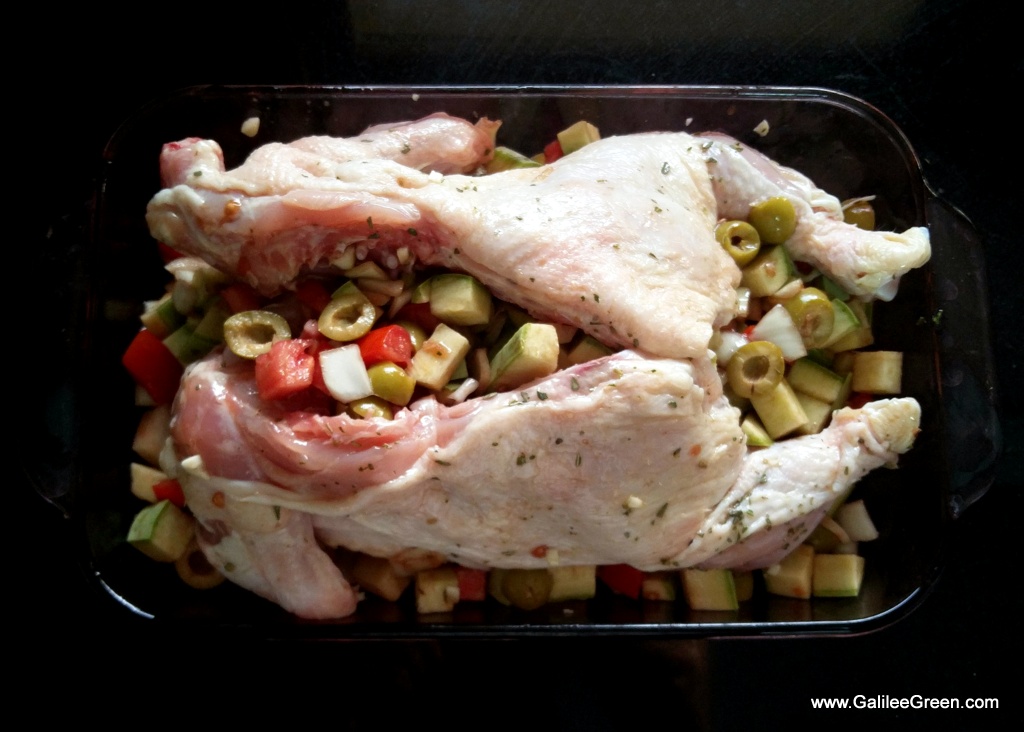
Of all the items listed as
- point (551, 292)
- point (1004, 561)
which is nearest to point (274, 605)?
point (551, 292)

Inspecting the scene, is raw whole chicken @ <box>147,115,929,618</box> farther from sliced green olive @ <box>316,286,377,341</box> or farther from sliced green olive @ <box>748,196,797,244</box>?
sliced green olive @ <box>748,196,797,244</box>

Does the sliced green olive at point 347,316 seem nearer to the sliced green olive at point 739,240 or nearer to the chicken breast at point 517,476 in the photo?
the chicken breast at point 517,476

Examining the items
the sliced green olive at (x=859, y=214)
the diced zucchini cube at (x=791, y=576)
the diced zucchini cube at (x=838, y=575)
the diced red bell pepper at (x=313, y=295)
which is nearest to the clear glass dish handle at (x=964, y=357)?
the sliced green olive at (x=859, y=214)

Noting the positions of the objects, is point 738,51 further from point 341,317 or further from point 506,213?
point 341,317

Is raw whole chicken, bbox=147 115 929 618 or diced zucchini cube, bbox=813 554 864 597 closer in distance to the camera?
raw whole chicken, bbox=147 115 929 618

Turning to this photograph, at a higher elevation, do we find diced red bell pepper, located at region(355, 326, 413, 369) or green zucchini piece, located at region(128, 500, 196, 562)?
diced red bell pepper, located at region(355, 326, 413, 369)

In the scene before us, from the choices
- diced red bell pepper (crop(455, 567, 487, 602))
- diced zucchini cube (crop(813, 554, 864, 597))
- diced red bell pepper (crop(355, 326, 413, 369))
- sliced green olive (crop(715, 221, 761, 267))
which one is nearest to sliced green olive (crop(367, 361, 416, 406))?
diced red bell pepper (crop(355, 326, 413, 369))
